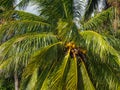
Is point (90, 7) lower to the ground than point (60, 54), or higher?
higher

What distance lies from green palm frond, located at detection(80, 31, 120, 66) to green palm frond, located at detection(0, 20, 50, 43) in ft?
5.29

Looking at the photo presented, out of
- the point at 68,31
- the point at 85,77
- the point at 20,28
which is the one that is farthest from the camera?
the point at 20,28

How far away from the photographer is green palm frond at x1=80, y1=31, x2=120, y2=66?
12.7 metres

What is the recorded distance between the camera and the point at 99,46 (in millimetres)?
12875

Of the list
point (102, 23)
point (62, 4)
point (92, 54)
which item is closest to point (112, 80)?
point (92, 54)

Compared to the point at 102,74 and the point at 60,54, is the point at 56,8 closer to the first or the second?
the point at 60,54

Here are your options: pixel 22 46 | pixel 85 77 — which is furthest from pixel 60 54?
pixel 22 46

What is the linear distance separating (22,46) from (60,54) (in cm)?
124

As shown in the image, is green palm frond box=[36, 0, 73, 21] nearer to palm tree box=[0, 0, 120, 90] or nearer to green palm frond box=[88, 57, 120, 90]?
palm tree box=[0, 0, 120, 90]

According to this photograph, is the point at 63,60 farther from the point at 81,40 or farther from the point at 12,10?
the point at 12,10

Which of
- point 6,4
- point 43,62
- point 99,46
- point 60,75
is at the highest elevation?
point 6,4

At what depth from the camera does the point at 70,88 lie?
1288 centimetres

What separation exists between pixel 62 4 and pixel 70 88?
11.9ft

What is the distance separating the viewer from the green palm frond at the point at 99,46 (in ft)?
41.7
